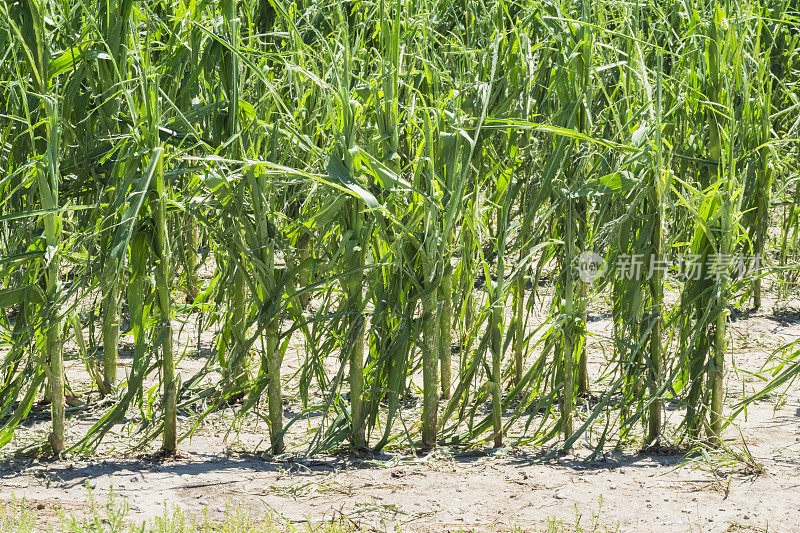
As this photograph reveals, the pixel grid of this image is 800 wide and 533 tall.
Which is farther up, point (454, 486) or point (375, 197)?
point (375, 197)

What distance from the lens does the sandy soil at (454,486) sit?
217 cm

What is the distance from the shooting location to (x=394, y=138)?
7.85 feet

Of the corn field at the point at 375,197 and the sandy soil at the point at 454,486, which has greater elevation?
the corn field at the point at 375,197

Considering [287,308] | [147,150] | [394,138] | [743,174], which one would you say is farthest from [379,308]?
[743,174]

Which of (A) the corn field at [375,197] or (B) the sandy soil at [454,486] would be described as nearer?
(B) the sandy soil at [454,486]

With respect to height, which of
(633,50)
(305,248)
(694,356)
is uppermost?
→ (633,50)

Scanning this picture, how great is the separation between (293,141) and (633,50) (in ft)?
3.15

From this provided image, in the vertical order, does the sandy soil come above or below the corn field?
below

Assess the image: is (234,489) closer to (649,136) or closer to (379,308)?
(379,308)

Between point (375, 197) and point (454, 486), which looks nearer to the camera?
point (375, 197)

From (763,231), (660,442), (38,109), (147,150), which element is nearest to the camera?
(147,150)

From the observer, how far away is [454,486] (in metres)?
2.38

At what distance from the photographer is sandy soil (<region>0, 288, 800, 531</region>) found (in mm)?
2170

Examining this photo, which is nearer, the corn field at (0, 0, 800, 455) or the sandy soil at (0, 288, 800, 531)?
the sandy soil at (0, 288, 800, 531)
